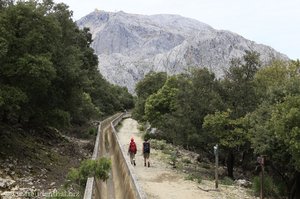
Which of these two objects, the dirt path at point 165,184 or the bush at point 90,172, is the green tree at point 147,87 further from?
the bush at point 90,172

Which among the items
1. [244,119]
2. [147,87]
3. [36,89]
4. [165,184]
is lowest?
[165,184]

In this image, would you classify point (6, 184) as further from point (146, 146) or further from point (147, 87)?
point (147, 87)

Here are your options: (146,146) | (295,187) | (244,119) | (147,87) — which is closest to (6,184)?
(146,146)

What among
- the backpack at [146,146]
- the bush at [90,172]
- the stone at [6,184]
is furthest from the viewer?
the backpack at [146,146]

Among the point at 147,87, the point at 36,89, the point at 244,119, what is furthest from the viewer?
the point at 147,87

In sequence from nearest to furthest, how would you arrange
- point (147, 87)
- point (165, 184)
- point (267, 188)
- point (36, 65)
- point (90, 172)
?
1. point (90, 172)
2. point (165, 184)
3. point (267, 188)
4. point (36, 65)
5. point (147, 87)

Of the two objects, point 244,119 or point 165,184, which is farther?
point 244,119

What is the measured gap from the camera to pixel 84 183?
63.5ft

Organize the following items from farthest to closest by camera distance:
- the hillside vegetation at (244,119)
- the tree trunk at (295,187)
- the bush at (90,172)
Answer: the tree trunk at (295,187), the hillside vegetation at (244,119), the bush at (90,172)

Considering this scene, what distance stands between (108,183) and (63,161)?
8.94 metres

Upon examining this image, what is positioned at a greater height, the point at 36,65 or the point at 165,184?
the point at 36,65

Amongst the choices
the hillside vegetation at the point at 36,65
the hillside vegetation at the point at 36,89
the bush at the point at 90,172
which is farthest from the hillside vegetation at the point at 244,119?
the hillside vegetation at the point at 36,65

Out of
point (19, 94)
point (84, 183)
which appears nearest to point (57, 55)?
point (19, 94)

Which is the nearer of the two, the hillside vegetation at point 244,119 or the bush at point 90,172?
the bush at point 90,172
